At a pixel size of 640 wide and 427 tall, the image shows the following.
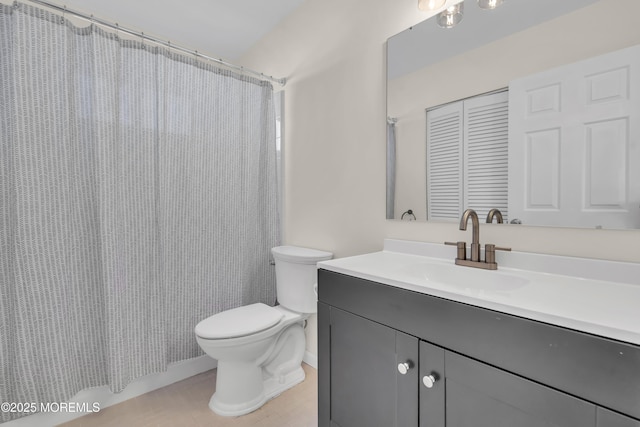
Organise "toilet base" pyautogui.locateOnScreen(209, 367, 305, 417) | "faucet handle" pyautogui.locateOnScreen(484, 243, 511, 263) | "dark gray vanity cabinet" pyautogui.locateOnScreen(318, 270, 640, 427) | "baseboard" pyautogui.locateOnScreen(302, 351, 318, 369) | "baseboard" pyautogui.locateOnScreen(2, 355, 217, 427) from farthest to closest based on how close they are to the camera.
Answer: "baseboard" pyautogui.locateOnScreen(302, 351, 318, 369), "toilet base" pyautogui.locateOnScreen(209, 367, 305, 417), "baseboard" pyautogui.locateOnScreen(2, 355, 217, 427), "faucet handle" pyautogui.locateOnScreen(484, 243, 511, 263), "dark gray vanity cabinet" pyautogui.locateOnScreen(318, 270, 640, 427)

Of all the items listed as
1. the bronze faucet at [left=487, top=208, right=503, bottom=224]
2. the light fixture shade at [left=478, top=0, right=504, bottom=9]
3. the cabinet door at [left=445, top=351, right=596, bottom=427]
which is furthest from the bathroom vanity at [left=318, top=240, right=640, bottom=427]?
the light fixture shade at [left=478, top=0, right=504, bottom=9]

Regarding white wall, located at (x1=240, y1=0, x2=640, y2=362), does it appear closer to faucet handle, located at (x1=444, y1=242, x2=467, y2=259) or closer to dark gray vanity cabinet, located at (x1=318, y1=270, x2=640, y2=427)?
faucet handle, located at (x1=444, y1=242, x2=467, y2=259)

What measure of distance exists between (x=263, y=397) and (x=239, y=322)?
1.54 feet

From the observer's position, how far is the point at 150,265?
Answer: 1.71 meters

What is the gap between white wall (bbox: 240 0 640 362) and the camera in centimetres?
151

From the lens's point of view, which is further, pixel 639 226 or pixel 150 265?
pixel 150 265

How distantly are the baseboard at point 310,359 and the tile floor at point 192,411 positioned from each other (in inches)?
5.9

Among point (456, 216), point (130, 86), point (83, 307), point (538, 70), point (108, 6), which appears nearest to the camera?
point (538, 70)

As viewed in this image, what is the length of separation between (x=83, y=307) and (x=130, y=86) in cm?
122

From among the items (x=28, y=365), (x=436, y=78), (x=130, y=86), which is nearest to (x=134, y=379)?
(x=28, y=365)

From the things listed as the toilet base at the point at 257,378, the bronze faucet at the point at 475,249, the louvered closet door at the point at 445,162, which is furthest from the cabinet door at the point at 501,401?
the toilet base at the point at 257,378

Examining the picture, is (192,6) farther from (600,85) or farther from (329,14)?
(600,85)

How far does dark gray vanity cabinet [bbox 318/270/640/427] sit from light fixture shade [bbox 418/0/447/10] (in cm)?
129

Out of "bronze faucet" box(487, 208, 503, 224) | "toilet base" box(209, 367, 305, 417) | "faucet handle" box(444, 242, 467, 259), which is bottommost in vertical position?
"toilet base" box(209, 367, 305, 417)
